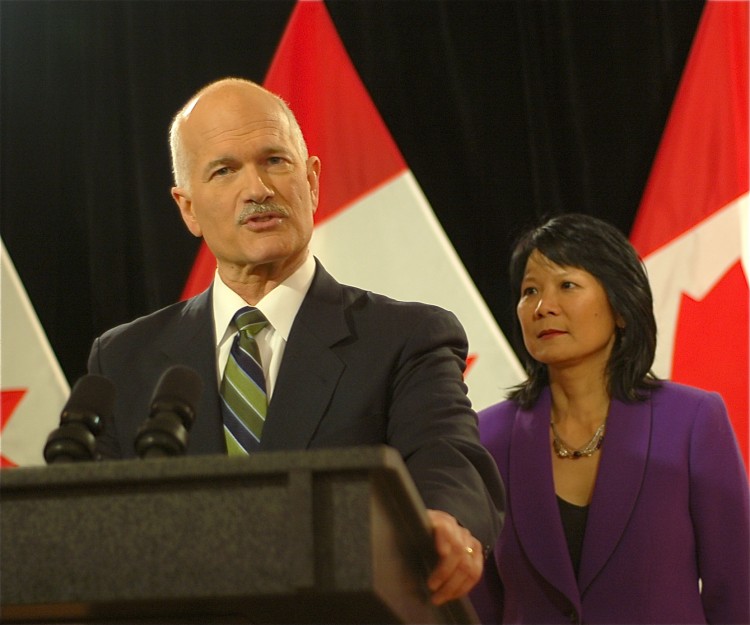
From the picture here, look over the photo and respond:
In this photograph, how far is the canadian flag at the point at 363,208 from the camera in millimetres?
3352

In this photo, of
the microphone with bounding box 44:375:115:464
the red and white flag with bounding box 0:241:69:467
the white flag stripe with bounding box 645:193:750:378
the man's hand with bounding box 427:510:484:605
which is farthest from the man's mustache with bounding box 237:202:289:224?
the red and white flag with bounding box 0:241:69:467

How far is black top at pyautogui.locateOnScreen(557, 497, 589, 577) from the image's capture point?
8.14 feet

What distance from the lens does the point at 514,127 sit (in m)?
3.47

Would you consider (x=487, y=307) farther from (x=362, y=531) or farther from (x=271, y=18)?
(x=362, y=531)

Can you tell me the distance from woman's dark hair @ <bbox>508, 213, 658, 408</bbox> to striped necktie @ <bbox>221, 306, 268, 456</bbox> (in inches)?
41.7

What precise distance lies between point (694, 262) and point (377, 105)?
1.08 m

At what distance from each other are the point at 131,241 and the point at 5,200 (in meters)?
0.48

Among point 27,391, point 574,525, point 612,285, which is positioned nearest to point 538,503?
point 574,525

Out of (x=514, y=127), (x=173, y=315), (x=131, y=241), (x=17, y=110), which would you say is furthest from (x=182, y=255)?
(x=173, y=315)

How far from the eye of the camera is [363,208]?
11.6 feet

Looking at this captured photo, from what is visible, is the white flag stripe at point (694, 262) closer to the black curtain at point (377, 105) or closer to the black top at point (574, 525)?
the black curtain at point (377, 105)

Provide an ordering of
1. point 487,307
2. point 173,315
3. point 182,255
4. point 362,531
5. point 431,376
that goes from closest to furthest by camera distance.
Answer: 1. point 362,531
2. point 431,376
3. point 173,315
4. point 487,307
5. point 182,255

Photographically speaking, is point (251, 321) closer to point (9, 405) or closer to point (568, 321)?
point (568, 321)

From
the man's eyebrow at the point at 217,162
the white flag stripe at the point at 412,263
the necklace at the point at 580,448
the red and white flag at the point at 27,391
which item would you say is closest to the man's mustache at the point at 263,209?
the man's eyebrow at the point at 217,162
